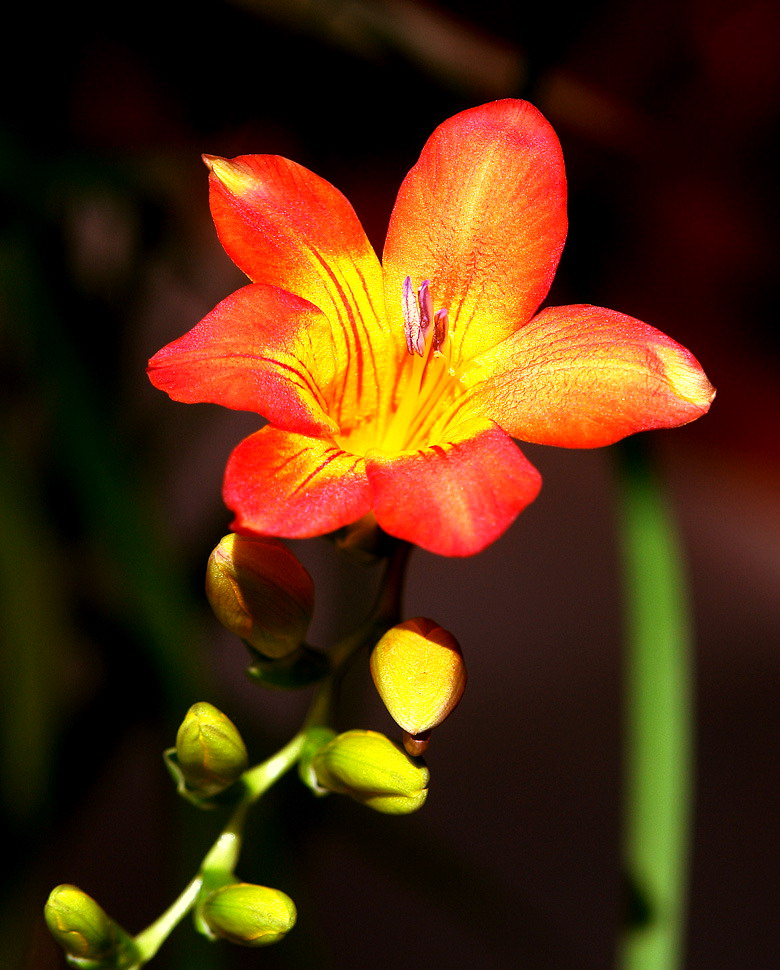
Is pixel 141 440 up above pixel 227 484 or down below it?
below

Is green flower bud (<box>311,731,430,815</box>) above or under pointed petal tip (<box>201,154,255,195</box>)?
under

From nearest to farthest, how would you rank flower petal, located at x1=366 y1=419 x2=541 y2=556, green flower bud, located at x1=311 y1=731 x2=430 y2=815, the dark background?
flower petal, located at x1=366 y1=419 x2=541 y2=556 < green flower bud, located at x1=311 y1=731 x2=430 y2=815 < the dark background

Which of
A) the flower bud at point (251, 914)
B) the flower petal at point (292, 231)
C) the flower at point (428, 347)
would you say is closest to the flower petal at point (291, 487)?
the flower at point (428, 347)

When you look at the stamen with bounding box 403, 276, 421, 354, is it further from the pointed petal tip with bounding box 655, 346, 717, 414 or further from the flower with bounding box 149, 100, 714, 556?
the pointed petal tip with bounding box 655, 346, 717, 414

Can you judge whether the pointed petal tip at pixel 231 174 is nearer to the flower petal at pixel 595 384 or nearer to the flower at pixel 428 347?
the flower at pixel 428 347

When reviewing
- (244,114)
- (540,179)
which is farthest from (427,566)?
(540,179)

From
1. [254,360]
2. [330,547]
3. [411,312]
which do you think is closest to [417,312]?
[411,312]

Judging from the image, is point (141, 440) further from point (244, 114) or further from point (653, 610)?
point (653, 610)

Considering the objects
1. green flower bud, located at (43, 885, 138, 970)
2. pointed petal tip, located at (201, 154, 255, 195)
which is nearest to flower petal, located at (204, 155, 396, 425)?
pointed petal tip, located at (201, 154, 255, 195)
